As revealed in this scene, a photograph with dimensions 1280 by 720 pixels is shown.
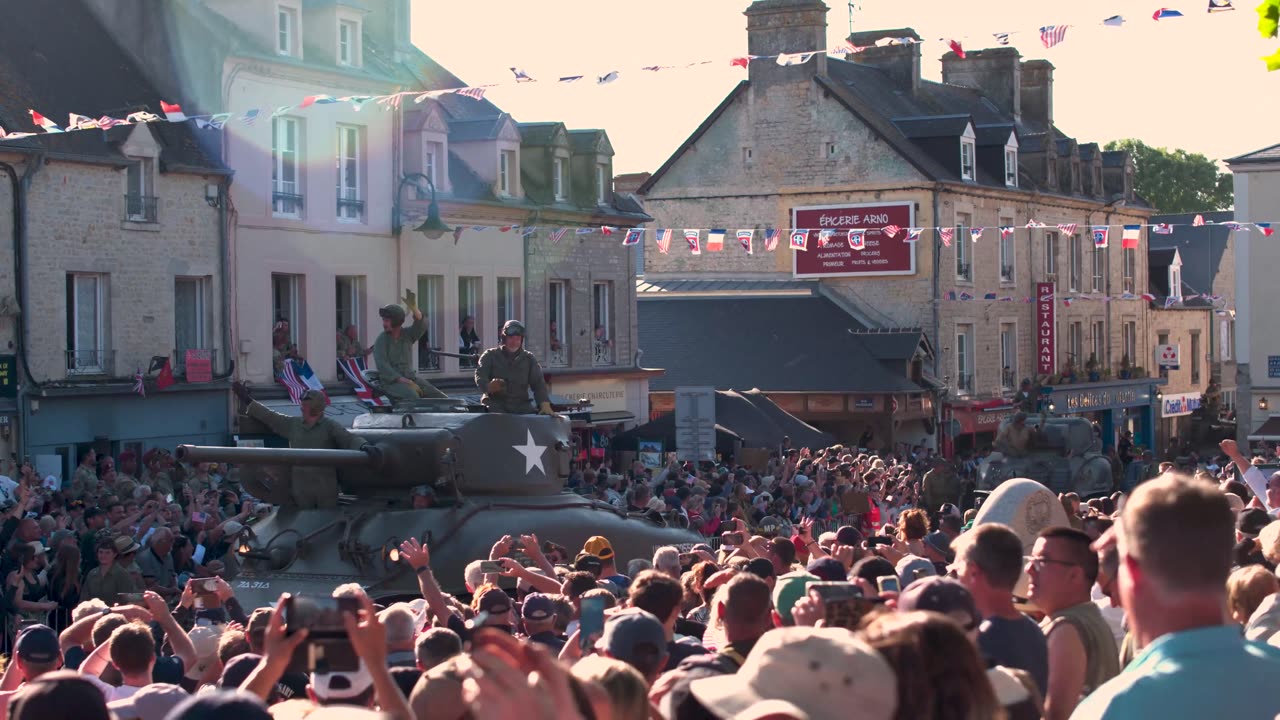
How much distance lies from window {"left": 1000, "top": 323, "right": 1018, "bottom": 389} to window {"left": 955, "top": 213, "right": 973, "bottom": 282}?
2857mm

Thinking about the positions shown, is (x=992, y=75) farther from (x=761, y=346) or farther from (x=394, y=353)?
(x=394, y=353)

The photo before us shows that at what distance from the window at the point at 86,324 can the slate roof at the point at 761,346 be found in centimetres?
1708

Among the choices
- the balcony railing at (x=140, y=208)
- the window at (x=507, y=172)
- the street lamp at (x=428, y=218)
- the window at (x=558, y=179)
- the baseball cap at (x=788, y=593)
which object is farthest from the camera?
the window at (x=558, y=179)

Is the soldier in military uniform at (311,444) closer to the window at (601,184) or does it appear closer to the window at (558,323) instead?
the window at (558,323)

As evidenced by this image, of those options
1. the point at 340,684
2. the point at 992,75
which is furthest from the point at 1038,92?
Answer: the point at 340,684

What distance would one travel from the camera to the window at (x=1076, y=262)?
162 ft

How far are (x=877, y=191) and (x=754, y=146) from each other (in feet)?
10.2

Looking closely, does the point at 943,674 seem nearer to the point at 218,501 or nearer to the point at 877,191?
the point at 218,501

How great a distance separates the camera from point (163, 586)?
47.0 feet

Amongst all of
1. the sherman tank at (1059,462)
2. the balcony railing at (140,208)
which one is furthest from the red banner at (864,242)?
the balcony railing at (140,208)

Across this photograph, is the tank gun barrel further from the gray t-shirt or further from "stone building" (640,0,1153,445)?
"stone building" (640,0,1153,445)

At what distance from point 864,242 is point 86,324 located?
2170 cm

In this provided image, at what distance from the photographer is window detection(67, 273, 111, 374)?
23.8 meters

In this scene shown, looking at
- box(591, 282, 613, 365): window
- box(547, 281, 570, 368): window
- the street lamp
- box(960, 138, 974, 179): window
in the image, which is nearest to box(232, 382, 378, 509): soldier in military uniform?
the street lamp
